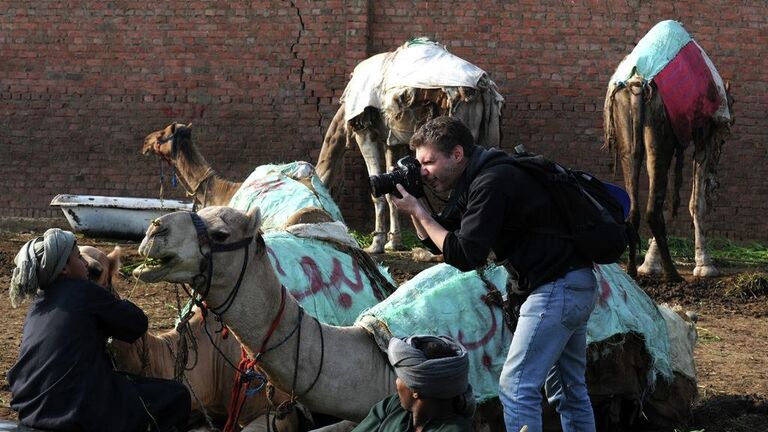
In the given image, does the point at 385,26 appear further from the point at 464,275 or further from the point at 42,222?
the point at 464,275

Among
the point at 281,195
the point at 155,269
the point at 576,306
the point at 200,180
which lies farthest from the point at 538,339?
the point at 200,180

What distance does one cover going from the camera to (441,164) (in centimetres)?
526

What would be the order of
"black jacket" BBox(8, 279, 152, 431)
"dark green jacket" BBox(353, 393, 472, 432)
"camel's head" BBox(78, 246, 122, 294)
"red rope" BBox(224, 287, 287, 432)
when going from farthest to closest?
"camel's head" BBox(78, 246, 122, 294) < "red rope" BBox(224, 287, 287, 432) < "black jacket" BBox(8, 279, 152, 431) < "dark green jacket" BBox(353, 393, 472, 432)

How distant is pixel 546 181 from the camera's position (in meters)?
5.25

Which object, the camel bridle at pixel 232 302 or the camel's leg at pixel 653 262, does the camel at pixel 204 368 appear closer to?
the camel bridle at pixel 232 302

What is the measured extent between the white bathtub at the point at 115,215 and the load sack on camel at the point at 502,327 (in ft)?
26.3

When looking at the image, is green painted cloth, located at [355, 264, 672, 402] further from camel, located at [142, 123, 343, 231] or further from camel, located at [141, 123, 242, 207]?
camel, located at [141, 123, 242, 207]

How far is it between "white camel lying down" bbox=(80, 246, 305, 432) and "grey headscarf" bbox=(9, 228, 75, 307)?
0.57 metres

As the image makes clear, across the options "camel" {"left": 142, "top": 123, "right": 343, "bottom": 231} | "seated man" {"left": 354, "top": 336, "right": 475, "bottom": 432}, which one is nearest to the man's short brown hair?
"seated man" {"left": 354, "top": 336, "right": 475, "bottom": 432}

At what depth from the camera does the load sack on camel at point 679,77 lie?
40.7ft

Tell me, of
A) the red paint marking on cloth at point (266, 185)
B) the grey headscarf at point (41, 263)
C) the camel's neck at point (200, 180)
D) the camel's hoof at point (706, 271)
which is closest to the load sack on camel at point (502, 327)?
the grey headscarf at point (41, 263)

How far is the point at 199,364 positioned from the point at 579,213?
2.25 meters

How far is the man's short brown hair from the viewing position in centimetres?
524

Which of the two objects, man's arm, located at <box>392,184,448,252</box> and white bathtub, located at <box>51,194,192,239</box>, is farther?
white bathtub, located at <box>51,194,192,239</box>
